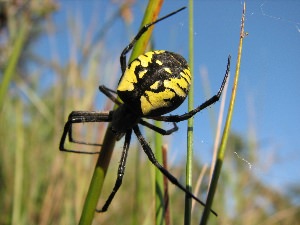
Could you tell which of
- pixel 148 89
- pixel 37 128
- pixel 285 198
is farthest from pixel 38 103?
pixel 285 198

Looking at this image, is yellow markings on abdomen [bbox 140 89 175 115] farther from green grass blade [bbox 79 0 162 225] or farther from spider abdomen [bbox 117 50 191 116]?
green grass blade [bbox 79 0 162 225]

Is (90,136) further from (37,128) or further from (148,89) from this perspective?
(148,89)

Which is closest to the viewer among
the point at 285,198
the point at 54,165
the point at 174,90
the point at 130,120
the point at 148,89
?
the point at 174,90

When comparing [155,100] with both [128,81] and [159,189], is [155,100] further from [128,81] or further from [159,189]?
[159,189]

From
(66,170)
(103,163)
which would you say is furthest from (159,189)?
(66,170)

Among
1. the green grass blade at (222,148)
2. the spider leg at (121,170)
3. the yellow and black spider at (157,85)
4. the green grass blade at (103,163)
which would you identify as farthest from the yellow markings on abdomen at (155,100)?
the green grass blade at (222,148)

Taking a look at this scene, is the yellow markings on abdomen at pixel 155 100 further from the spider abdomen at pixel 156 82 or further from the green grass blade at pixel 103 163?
the green grass blade at pixel 103 163
